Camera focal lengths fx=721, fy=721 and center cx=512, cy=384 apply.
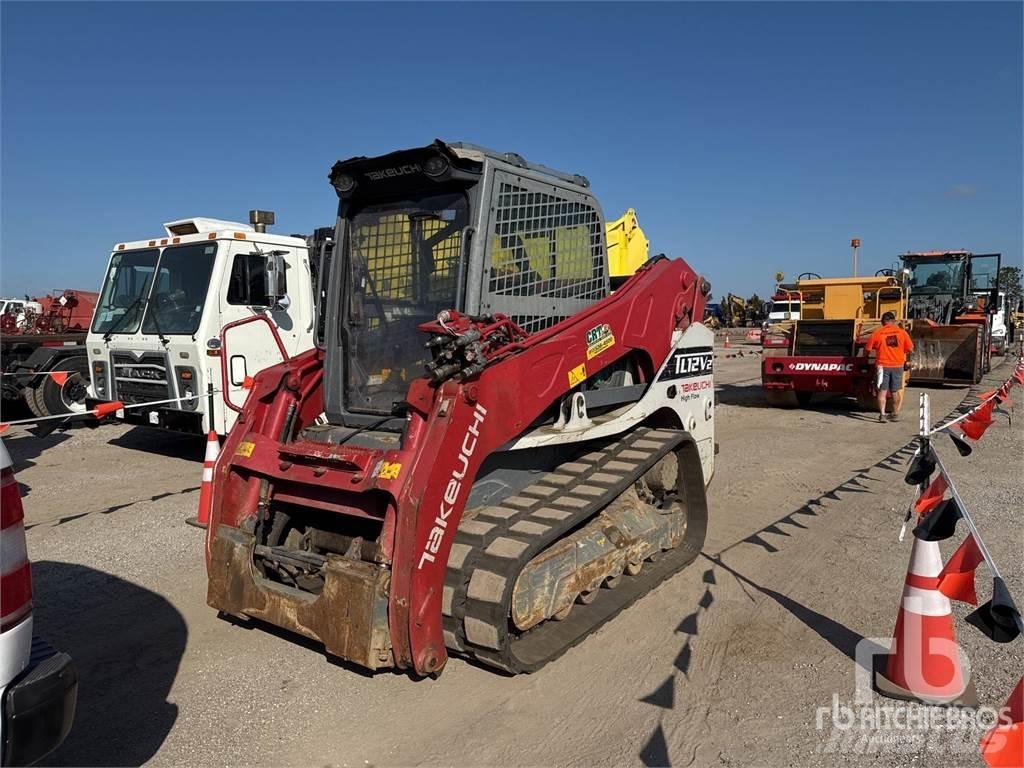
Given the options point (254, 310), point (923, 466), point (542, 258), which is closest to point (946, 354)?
point (923, 466)

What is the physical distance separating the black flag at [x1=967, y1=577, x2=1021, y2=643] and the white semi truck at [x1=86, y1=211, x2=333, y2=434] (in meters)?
7.05

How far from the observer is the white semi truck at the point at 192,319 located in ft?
27.0

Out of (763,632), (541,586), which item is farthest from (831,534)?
(541,586)

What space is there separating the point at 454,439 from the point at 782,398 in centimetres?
1139

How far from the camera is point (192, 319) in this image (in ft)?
27.7

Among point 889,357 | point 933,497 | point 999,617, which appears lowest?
point 999,617

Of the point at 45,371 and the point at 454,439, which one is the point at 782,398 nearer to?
the point at 454,439

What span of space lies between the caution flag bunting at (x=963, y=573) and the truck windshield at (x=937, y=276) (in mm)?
18230

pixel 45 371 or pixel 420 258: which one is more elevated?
pixel 420 258

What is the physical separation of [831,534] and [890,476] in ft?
Result: 8.00

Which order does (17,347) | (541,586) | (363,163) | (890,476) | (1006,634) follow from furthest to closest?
(17,347), (890,476), (363,163), (541,586), (1006,634)

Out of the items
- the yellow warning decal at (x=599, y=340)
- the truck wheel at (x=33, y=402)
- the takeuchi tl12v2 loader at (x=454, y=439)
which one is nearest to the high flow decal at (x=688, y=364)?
the takeuchi tl12v2 loader at (x=454, y=439)

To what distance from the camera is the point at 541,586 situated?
371 centimetres

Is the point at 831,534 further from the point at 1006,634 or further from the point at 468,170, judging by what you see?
the point at 468,170
